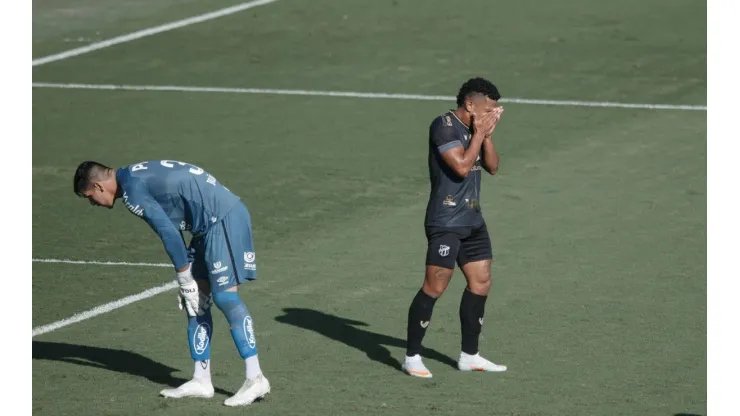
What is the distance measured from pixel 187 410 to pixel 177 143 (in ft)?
33.8

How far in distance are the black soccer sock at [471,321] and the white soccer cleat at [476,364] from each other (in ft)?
0.13

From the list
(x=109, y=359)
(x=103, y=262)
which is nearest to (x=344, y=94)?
(x=103, y=262)

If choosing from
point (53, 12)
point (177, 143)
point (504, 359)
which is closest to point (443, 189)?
point (504, 359)

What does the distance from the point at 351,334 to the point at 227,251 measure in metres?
2.37

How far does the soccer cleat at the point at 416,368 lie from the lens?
11.8 meters

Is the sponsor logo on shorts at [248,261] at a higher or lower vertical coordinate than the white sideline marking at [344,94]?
lower

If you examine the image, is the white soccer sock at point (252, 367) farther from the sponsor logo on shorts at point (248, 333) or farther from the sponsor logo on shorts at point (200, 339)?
the sponsor logo on shorts at point (200, 339)

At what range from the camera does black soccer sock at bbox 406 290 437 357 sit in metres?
→ 11.8

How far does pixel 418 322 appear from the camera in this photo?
1182cm

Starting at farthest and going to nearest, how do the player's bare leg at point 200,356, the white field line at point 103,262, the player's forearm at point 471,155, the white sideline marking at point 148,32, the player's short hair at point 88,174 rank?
1. the white sideline marking at point 148,32
2. the white field line at point 103,262
3. the player's forearm at point 471,155
4. the player's bare leg at point 200,356
5. the player's short hair at point 88,174

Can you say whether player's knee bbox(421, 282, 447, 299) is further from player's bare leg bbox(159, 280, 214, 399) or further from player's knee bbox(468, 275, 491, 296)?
player's bare leg bbox(159, 280, 214, 399)

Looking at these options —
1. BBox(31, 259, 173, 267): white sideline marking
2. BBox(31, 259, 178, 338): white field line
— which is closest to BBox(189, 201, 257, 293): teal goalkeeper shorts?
BBox(31, 259, 178, 338): white field line

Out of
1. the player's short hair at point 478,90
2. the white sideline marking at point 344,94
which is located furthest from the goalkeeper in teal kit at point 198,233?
the white sideline marking at point 344,94

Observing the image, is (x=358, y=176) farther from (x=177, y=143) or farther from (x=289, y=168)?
(x=177, y=143)
